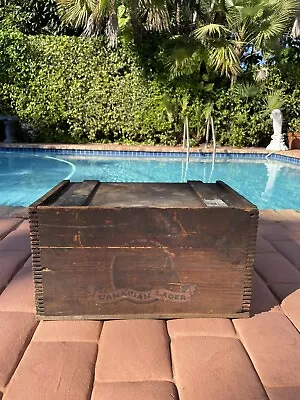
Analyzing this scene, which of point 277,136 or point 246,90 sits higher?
point 246,90

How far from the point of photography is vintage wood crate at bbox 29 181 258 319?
156 cm

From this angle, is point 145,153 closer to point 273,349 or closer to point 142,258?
point 142,258

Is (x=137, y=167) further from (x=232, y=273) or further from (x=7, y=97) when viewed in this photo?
(x=232, y=273)

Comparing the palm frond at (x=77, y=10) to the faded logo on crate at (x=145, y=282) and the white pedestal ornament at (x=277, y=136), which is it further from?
the faded logo on crate at (x=145, y=282)

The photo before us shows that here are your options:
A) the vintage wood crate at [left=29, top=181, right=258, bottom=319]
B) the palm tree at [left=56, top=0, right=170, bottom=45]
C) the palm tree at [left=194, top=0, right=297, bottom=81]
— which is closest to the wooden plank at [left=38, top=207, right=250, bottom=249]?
the vintage wood crate at [left=29, top=181, right=258, bottom=319]

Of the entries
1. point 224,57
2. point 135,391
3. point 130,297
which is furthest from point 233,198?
point 224,57

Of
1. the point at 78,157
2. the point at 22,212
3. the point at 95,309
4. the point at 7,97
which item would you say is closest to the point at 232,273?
the point at 95,309

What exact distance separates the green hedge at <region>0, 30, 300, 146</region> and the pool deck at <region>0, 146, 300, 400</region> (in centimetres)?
802

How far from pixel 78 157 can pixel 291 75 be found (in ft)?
19.0

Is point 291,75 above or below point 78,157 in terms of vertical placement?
above

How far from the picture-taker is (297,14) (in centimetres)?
906

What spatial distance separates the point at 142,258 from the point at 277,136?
28.4ft

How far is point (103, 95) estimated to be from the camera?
31.1 ft

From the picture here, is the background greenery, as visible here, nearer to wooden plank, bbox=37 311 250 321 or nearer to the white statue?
the white statue
